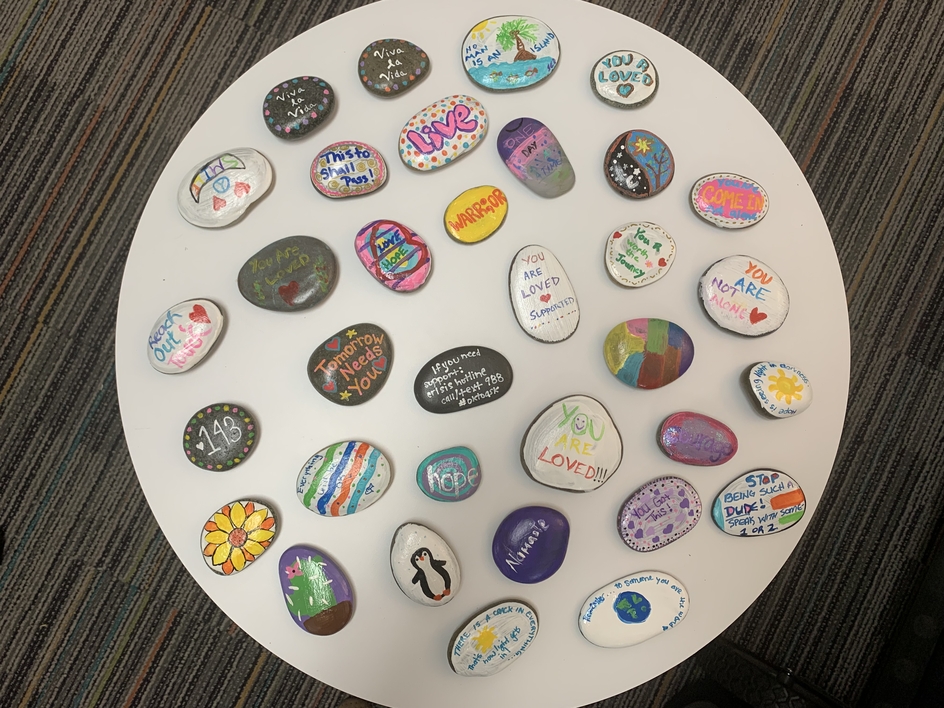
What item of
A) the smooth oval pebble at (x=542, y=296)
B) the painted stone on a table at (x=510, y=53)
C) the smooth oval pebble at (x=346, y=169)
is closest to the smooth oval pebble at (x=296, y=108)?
the smooth oval pebble at (x=346, y=169)

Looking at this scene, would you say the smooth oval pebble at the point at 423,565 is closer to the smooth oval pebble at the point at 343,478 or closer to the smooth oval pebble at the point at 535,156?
the smooth oval pebble at the point at 343,478

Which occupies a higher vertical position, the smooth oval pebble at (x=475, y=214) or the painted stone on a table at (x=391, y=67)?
the painted stone on a table at (x=391, y=67)

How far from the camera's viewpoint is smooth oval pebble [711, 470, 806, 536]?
656 millimetres

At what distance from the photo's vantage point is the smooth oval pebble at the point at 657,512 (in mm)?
648

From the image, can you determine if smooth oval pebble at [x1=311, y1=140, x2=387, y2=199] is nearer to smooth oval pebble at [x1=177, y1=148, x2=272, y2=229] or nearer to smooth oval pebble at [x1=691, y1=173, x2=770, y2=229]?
smooth oval pebble at [x1=177, y1=148, x2=272, y2=229]

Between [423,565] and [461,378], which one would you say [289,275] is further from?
[423,565]

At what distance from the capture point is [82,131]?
1105mm

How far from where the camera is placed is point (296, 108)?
2.19 feet

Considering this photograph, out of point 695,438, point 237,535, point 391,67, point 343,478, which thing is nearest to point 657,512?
point 695,438

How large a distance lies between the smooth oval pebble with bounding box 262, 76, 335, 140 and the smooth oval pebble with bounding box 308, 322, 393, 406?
22cm

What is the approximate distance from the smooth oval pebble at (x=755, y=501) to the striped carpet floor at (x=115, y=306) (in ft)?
1.62

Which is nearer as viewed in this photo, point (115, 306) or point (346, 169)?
point (346, 169)

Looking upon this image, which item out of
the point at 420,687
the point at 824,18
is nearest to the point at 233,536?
the point at 420,687

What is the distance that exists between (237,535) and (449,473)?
0.75 ft
